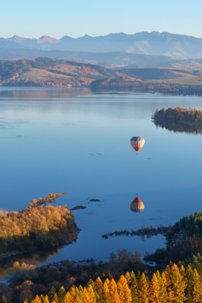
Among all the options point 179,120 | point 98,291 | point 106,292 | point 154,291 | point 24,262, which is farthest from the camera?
point 179,120

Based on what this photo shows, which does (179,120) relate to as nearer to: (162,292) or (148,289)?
(162,292)

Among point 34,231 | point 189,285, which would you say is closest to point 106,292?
point 189,285

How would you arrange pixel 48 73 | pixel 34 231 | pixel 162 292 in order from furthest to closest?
pixel 48 73 → pixel 34 231 → pixel 162 292

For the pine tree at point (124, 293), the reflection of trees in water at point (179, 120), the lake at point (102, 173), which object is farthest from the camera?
the reflection of trees in water at point (179, 120)

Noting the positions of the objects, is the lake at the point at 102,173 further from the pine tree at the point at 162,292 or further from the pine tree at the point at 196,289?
the pine tree at the point at 196,289

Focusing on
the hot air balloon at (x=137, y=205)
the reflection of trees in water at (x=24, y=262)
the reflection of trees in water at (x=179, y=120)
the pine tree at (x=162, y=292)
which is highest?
the reflection of trees in water at (x=179, y=120)

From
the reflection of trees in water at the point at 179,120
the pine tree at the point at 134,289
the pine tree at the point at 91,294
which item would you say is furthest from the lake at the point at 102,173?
the pine tree at the point at 91,294

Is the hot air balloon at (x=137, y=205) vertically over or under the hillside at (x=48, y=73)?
under
